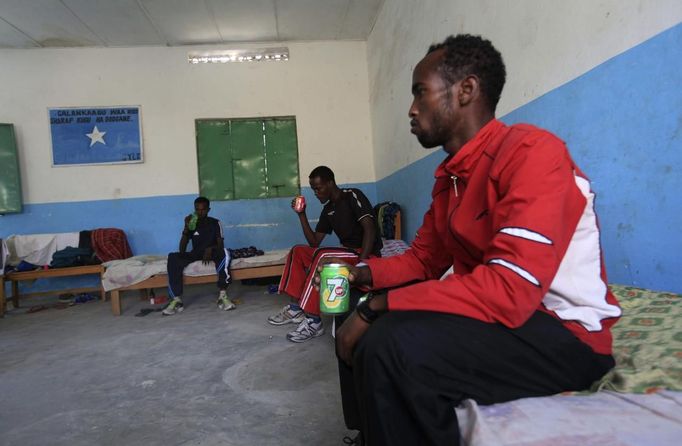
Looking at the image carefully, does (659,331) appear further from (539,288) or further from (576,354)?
(539,288)

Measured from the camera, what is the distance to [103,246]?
5164 mm

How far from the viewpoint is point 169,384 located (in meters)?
2.27

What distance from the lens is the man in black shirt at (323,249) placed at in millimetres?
2875

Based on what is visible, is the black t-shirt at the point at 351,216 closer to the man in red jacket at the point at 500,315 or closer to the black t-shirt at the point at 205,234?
the black t-shirt at the point at 205,234

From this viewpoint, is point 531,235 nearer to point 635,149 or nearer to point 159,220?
point 635,149

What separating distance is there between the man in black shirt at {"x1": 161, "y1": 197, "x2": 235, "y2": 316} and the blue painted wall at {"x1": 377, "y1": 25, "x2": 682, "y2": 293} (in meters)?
3.29

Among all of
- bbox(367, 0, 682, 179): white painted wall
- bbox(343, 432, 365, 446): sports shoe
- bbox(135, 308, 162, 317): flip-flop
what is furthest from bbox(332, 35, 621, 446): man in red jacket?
bbox(135, 308, 162, 317): flip-flop

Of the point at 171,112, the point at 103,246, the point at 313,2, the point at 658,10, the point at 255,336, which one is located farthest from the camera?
the point at 171,112

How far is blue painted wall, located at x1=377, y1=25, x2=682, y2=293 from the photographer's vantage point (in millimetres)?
1448

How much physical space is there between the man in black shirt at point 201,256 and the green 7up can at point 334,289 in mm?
3203

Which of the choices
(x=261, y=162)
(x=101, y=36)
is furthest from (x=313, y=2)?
(x=101, y=36)

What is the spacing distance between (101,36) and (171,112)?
1.19 m

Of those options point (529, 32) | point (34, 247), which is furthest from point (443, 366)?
point (34, 247)

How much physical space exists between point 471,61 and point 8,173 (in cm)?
616
